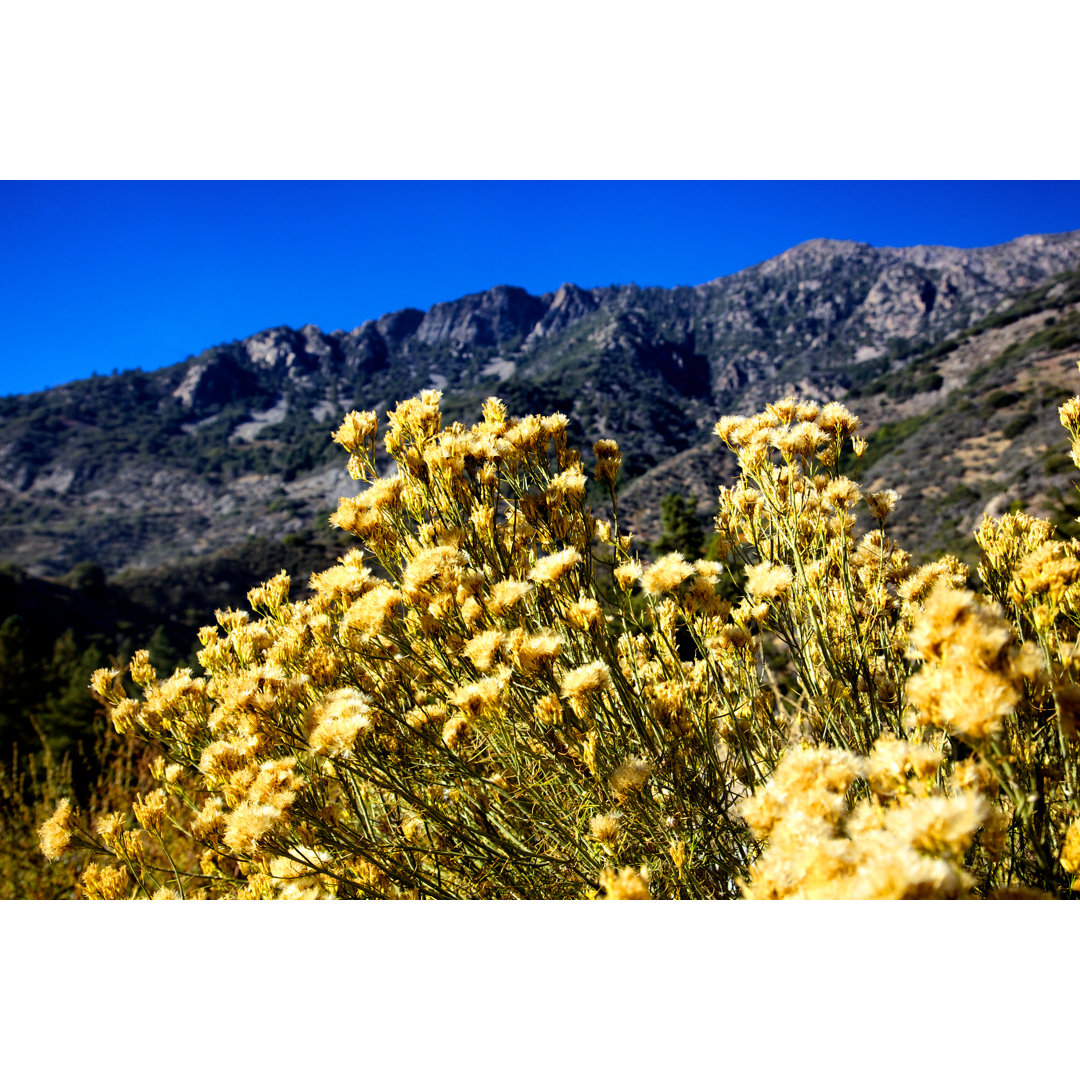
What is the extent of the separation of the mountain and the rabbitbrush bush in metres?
25.9

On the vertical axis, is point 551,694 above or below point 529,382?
below

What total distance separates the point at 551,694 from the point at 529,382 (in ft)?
239

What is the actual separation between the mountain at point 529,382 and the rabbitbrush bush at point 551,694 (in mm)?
25853

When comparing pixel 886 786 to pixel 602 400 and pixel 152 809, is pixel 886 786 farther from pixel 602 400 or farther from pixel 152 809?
pixel 602 400

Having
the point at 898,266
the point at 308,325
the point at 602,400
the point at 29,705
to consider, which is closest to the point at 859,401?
the point at 602,400

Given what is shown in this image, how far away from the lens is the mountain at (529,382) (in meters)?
50.8

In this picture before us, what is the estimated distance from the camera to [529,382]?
236ft

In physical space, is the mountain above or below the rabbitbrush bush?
above

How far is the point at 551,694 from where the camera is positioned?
63.7 inches

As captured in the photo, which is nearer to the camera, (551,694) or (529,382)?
(551,694)

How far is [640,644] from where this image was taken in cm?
242

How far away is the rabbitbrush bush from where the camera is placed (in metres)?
1.55
